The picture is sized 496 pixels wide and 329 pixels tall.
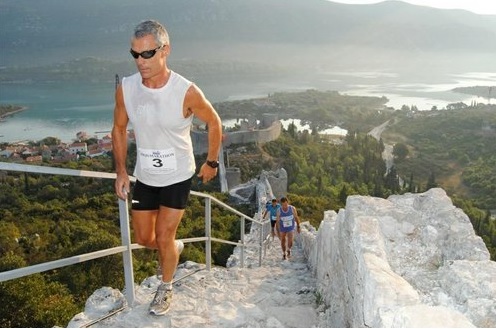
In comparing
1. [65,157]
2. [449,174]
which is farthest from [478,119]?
[65,157]

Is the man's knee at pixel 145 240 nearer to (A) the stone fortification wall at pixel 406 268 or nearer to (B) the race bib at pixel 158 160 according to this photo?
(B) the race bib at pixel 158 160

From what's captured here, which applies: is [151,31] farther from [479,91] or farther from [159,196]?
[479,91]

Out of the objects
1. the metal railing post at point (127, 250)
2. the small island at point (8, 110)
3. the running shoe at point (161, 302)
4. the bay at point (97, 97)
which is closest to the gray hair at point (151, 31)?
the metal railing post at point (127, 250)

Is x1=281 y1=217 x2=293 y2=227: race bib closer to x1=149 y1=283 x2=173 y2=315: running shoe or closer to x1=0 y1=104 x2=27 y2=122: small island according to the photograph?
x1=149 y1=283 x2=173 y2=315: running shoe

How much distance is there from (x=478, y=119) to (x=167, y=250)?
3435 inches

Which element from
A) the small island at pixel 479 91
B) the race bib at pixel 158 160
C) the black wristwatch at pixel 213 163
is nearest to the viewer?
the race bib at pixel 158 160

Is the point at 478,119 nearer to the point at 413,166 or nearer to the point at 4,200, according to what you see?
the point at 413,166

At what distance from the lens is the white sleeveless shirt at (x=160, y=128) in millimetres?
2432

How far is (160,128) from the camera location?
96.9 inches

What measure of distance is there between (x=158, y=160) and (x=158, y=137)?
0.14m

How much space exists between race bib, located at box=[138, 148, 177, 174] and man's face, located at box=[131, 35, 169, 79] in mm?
421

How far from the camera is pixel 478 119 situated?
259 ft

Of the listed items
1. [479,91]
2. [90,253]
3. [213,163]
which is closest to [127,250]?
[90,253]

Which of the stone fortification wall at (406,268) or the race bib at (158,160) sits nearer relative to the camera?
the stone fortification wall at (406,268)
